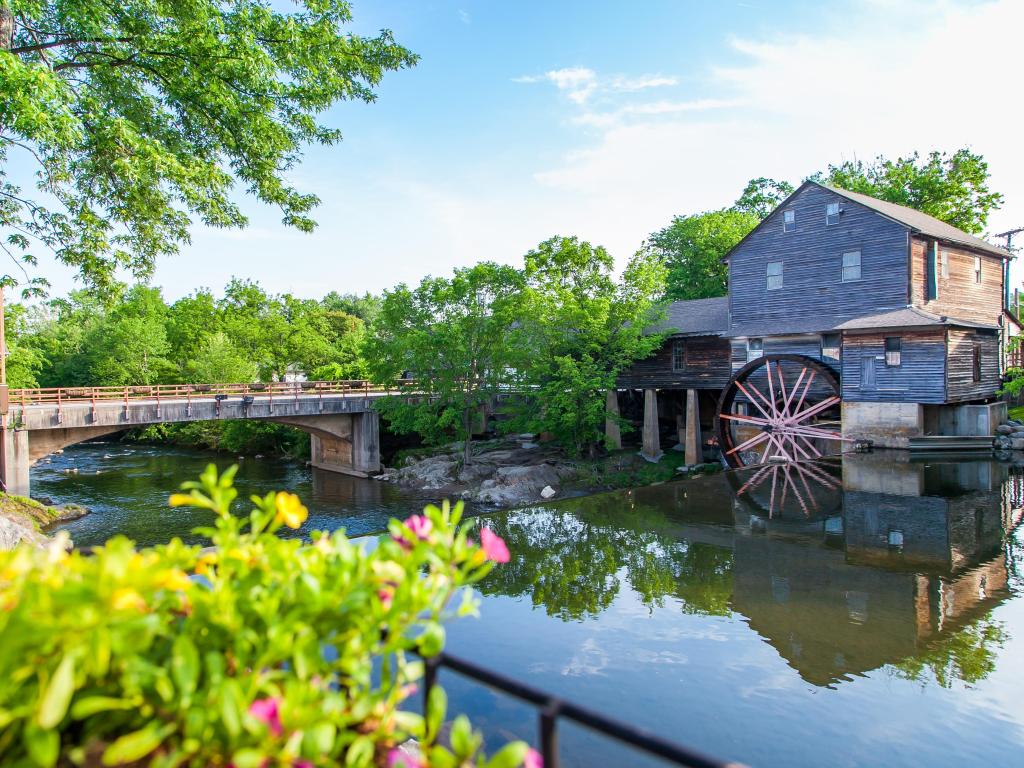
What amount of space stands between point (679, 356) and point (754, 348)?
352 centimetres

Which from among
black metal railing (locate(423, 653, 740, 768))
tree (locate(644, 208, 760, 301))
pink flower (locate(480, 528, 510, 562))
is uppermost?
tree (locate(644, 208, 760, 301))

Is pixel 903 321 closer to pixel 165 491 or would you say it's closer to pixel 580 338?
pixel 580 338

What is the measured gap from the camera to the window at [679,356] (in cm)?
2575

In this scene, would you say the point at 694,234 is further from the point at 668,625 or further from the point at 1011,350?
the point at 668,625

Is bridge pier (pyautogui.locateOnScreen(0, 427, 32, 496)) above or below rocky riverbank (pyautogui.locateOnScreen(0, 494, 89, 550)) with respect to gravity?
above

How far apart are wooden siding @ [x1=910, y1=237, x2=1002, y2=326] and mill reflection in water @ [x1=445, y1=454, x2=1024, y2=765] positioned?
957 cm

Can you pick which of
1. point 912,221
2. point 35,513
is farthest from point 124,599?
point 912,221

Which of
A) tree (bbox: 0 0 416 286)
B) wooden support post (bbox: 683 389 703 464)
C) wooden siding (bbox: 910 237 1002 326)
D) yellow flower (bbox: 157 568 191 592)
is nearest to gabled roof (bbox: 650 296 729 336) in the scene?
wooden support post (bbox: 683 389 703 464)

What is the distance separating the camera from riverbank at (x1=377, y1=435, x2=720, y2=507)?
22.2 m

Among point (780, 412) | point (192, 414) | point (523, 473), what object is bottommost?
point (523, 473)

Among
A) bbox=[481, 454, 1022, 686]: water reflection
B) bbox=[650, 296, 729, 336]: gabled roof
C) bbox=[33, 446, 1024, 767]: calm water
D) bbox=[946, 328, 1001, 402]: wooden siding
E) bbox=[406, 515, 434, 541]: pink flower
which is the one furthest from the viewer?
bbox=[650, 296, 729, 336]: gabled roof

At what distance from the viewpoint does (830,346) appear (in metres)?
21.1

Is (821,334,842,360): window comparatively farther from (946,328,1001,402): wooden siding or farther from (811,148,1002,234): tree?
(811,148,1002,234): tree

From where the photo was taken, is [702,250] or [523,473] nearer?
[523,473]
